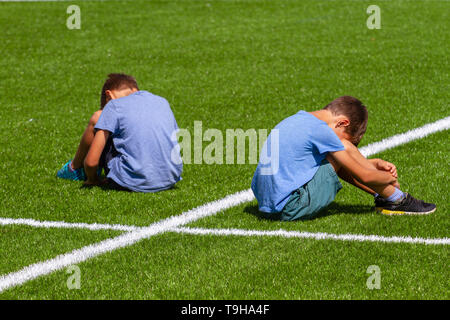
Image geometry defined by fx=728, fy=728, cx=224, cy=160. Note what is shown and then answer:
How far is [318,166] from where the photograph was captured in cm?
564

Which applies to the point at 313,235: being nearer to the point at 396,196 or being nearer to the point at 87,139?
the point at 396,196

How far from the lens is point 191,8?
1842 cm

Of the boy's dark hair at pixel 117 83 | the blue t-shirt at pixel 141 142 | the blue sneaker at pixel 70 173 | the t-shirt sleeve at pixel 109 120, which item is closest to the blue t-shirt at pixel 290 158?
the blue t-shirt at pixel 141 142

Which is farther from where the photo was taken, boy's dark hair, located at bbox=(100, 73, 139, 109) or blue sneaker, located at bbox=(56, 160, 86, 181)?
blue sneaker, located at bbox=(56, 160, 86, 181)

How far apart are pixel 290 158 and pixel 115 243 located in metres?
1.47

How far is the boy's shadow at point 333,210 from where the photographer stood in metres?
5.88

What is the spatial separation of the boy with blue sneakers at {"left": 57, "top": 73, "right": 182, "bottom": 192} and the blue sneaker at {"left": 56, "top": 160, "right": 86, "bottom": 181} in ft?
1.22

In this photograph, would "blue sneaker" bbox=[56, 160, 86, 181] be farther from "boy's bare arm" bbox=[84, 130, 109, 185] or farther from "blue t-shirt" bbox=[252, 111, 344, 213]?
"blue t-shirt" bbox=[252, 111, 344, 213]

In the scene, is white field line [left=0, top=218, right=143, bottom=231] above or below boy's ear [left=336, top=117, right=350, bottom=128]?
below

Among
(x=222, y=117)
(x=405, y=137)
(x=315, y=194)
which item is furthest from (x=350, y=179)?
(x=222, y=117)

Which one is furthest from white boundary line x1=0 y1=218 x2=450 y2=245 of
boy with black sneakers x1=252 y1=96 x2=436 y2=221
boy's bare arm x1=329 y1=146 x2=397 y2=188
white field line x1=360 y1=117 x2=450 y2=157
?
white field line x1=360 y1=117 x2=450 y2=157

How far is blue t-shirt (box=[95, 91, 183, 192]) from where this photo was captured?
659cm

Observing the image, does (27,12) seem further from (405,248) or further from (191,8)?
(405,248)

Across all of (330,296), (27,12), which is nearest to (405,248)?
(330,296)
